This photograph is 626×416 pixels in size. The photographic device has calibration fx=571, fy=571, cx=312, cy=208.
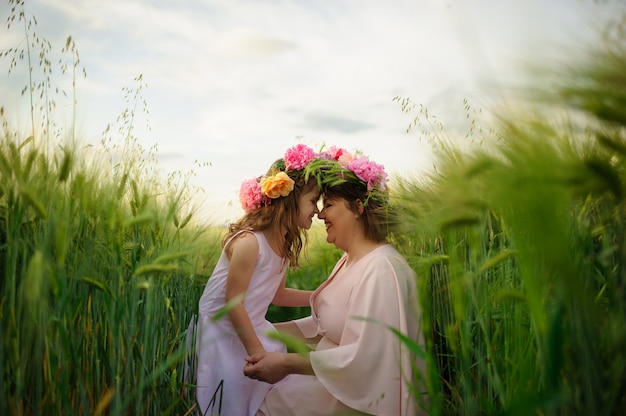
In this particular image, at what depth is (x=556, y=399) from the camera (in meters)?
1.00

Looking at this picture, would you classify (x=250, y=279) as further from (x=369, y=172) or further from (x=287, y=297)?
(x=369, y=172)

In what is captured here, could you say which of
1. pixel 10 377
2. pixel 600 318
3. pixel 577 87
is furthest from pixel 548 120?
pixel 10 377

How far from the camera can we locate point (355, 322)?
90.8 inches

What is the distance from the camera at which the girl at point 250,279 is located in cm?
256

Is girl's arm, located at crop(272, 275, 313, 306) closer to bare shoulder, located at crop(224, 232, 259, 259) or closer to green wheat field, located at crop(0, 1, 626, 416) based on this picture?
bare shoulder, located at crop(224, 232, 259, 259)

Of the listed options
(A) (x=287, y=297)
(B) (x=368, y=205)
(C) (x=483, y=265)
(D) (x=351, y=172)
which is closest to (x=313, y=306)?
(A) (x=287, y=297)

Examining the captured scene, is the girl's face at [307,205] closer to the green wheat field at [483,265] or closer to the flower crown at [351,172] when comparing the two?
the flower crown at [351,172]

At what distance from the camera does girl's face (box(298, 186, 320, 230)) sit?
2785 millimetres

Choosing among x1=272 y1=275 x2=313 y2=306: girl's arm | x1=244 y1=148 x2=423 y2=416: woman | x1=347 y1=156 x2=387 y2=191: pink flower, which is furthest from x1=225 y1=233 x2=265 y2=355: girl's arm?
x1=347 y1=156 x2=387 y2=191: pink flower

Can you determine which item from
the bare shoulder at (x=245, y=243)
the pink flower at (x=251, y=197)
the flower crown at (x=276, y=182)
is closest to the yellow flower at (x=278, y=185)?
the flower crown at (x=276, y=182)

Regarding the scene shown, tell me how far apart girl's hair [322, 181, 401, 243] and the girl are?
0.16m

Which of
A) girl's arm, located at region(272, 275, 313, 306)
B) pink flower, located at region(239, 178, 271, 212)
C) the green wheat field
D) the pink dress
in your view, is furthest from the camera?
girl's arm, located at region(272, 275, 313, 306)

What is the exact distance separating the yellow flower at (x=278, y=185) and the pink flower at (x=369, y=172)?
31 centimetres

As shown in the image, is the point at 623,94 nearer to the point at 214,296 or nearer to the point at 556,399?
the point at 556,399
